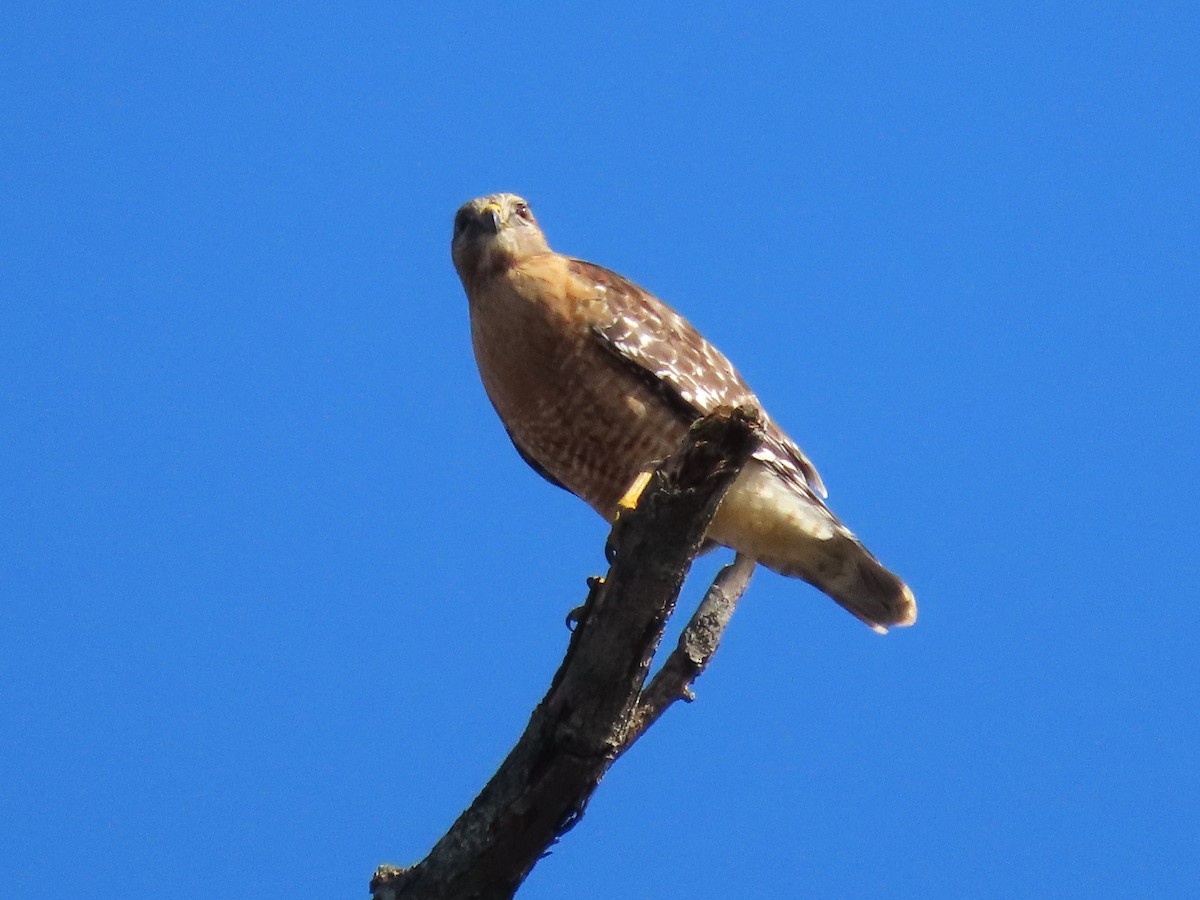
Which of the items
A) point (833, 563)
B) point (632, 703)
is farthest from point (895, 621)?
point (632, 703)

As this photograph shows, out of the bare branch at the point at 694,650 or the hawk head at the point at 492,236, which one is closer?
the bare branch at the point at 694,650

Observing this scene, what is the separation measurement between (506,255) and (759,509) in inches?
46.2

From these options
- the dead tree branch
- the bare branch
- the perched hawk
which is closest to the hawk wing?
the perched hawk

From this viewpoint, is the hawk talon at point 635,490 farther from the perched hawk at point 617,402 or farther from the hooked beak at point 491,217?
the hooked beak at point 491,217

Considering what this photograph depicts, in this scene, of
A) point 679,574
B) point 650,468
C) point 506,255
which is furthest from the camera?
point 506,255

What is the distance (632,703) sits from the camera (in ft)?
9.78

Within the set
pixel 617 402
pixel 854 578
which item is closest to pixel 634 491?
pixel 617 402

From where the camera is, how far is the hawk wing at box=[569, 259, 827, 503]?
4.24 metres

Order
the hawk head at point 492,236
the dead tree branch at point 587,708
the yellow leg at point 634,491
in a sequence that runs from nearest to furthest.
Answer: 1. the dead tree branch at point 587,708
2. the yellow leg at point 634,491
3. the hawk head at point 492,236

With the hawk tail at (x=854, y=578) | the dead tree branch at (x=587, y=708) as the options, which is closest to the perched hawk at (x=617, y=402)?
the hawk tail at (x=854, y=578)


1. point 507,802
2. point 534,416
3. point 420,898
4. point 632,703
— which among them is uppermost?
point 534,416

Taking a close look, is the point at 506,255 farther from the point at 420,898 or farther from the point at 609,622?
the point at 420,898

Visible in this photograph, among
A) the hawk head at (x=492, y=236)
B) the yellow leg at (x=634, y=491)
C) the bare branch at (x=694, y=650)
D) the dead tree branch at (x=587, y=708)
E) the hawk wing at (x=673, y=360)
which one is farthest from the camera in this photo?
the hawk head at (x=492, y=236)

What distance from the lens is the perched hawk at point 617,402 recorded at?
425 cm
